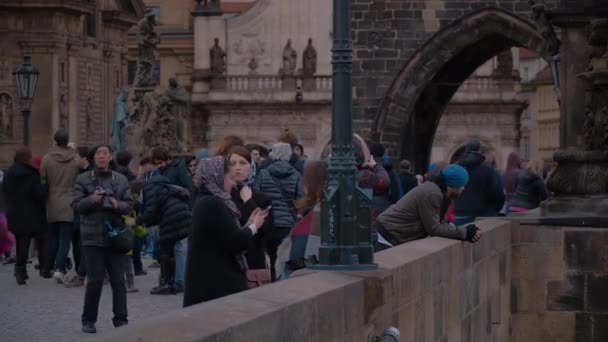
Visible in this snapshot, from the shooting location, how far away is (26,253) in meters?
20.8

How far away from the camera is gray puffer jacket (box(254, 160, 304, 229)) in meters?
15.9

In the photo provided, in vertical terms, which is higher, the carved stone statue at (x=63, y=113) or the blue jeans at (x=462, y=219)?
the carved stone statue at (x=63, y=113)

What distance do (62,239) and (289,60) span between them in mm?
48263

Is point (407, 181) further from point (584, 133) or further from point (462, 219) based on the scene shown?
point (584, 133)

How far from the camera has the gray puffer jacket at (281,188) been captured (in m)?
15.9

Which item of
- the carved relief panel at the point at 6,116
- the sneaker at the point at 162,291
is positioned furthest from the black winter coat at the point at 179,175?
the carved relief panel at the point at 6,116

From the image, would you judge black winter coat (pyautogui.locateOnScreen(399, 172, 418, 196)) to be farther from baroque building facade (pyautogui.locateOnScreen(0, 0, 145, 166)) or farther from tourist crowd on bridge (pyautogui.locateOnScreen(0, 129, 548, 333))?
baroque building facade (pyautogui.locateOnScreen(0, 0, 145, 166))

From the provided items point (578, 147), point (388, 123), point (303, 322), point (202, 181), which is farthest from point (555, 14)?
point (388, 123)

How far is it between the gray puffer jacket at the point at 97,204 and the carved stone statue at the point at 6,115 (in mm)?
31857

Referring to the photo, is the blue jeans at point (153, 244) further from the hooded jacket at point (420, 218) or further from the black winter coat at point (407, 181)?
the hooded jacket at point (420, 218)

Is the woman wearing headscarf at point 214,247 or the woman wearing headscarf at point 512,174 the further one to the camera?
the woman wearing headscarf at point 512,174

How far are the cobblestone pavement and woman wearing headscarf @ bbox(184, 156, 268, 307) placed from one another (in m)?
3.61

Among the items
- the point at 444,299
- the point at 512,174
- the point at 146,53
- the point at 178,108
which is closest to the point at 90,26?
the point at 146,53

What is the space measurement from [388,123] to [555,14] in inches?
633
